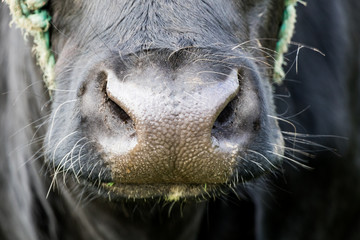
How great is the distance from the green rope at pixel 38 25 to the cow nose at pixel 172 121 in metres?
0.69

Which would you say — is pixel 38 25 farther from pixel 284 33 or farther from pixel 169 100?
pixel 284 33

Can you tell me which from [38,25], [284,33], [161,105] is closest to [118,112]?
[161,105]

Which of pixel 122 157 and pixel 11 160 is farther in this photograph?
pixel 11 160

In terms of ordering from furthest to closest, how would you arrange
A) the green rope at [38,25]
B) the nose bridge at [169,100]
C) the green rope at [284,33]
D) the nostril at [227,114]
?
1. the green rope at [284,33]
2. the green rope at [38,25]
3. the nostril at [227,114]
4. the nose bridge at [169,100]

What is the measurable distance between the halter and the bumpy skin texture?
0.18 feet

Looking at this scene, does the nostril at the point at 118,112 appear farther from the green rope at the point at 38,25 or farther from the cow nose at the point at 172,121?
the green rope at the point at 38,25

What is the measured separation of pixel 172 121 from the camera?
1999 millimetres

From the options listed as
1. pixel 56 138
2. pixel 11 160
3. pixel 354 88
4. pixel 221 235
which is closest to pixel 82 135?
pixel 56 138

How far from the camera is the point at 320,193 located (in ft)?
12.5

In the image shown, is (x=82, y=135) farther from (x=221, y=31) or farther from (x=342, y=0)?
(x=342, y=0)

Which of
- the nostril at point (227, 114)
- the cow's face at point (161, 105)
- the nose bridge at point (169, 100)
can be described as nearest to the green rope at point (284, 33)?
the cow's face at point (161, 105)

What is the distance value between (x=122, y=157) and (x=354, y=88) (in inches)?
89.7

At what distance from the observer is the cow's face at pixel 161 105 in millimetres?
2016

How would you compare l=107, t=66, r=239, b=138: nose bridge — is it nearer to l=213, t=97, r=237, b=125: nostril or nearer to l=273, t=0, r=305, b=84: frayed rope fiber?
l=213, t=97, r=237, b=125: nostril
